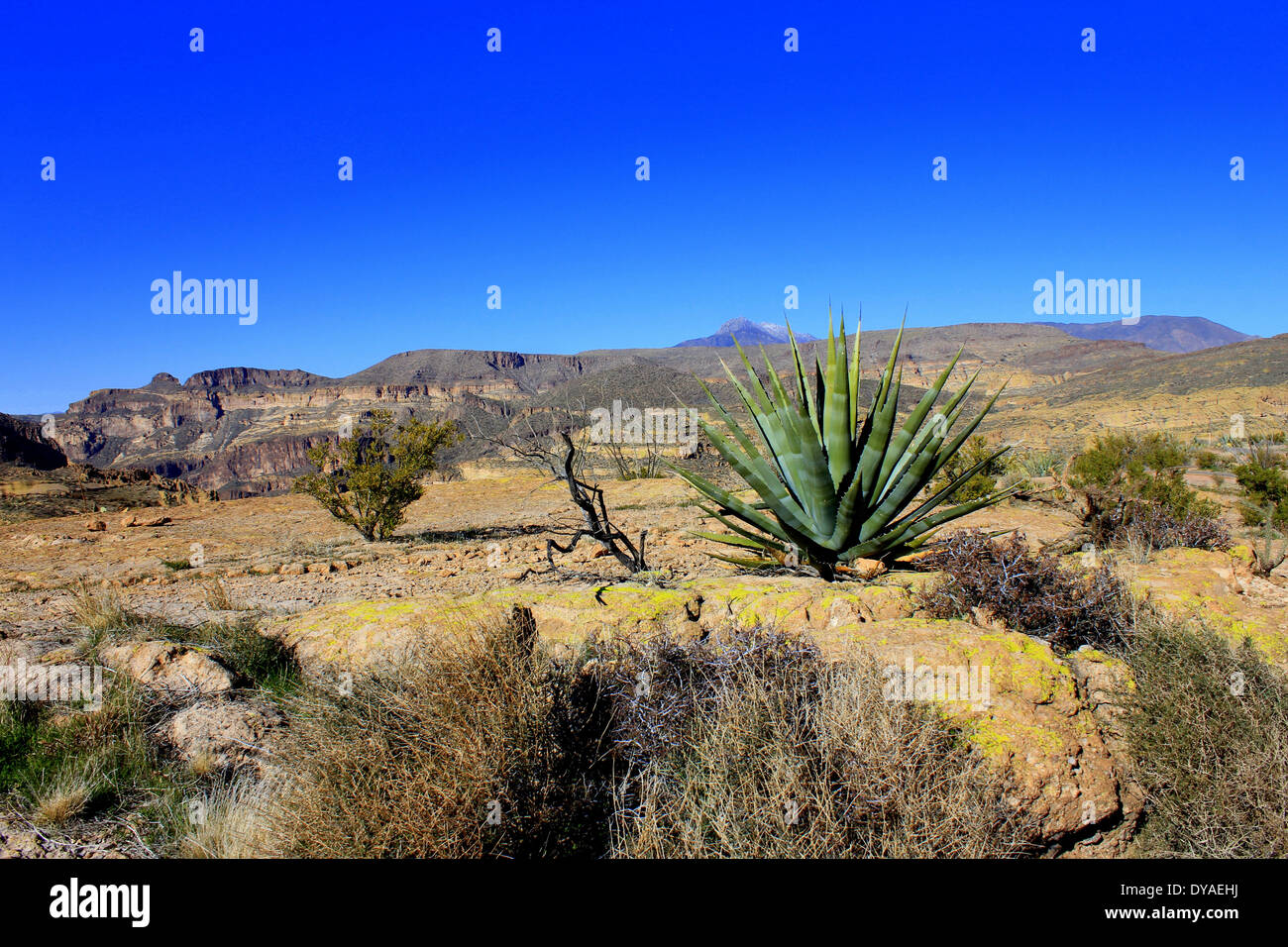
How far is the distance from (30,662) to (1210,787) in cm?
547

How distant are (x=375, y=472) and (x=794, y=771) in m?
9.54

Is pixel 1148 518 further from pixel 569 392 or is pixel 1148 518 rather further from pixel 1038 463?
pixel 569 392

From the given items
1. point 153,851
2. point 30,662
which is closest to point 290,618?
point 30,662

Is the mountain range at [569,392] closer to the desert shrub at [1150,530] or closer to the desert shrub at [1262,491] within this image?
the desert shrub at [1262,491]

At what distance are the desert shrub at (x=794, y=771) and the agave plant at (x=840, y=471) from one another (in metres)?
1.30

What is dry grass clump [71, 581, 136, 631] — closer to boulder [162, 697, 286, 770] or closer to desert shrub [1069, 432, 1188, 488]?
boulder [162, 697, 286, 770]

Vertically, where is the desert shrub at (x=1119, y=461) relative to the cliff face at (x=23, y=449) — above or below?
below

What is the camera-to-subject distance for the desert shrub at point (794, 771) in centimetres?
192

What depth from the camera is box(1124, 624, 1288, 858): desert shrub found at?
1.97m

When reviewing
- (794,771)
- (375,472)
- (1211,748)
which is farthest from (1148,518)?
(375,472)

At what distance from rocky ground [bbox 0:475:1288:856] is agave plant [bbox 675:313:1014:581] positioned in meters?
0.31

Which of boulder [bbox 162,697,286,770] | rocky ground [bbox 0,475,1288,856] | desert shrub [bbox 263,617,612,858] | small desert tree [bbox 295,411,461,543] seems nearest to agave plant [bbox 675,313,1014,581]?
rocky ground [bbox 0,475,1288,856]

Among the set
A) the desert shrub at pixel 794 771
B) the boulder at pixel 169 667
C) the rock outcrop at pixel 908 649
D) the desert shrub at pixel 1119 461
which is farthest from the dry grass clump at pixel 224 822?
the desert shrub at pixel 1119 461
